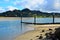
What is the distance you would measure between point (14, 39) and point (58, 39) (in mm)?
8003

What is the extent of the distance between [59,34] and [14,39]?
8.28 metres

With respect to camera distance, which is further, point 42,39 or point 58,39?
point 42,39

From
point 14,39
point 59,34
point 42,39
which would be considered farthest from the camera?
point 14,39

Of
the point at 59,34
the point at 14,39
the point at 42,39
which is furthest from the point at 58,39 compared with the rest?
the point at 14,39

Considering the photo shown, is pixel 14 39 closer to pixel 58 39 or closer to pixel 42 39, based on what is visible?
pixel 42 39

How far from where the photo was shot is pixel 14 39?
63.9ft

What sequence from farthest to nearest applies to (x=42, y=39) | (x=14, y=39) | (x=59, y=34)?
(x=14, y=39)
(x=42, y=39)
(x=59, y=34)

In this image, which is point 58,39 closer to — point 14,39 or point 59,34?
point 59,34

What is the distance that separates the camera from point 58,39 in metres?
12.5

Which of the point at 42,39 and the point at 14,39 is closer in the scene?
the point at 42,39

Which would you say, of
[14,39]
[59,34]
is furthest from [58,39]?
[14,39]

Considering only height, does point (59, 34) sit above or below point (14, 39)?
above

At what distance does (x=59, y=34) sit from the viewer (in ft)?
40.0

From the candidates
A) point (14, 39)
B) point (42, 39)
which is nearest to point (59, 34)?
point (42, 39)
